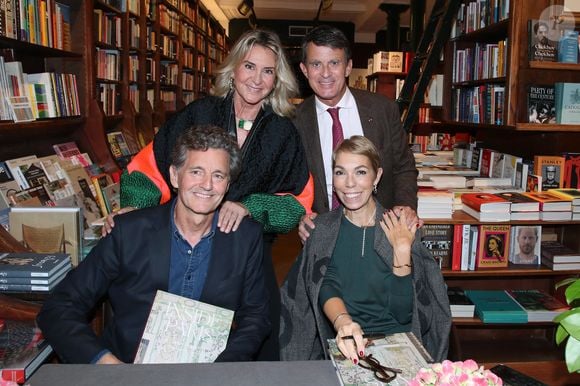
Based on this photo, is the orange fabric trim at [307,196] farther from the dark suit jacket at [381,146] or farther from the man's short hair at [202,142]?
the man's short hair at [202,142]

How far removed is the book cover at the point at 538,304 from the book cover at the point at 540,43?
140cm

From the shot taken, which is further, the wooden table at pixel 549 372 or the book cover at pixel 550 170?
the book cover at pixel 550 170

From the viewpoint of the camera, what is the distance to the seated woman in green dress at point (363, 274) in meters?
1.87

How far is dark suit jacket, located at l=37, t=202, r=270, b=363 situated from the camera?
165 cm

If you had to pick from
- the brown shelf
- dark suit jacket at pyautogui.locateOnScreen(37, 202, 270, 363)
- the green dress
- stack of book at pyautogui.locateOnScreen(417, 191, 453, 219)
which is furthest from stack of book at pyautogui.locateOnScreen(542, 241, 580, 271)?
dark suit jacket at pyautogui.locateOnScreen(37, 202, 270, 363)

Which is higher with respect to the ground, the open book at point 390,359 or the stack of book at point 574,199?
the stack of book at point 574,199

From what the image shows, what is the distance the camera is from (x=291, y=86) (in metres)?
2.25

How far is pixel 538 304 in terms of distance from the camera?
312 cm

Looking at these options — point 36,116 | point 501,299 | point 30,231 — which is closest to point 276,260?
point 501,299

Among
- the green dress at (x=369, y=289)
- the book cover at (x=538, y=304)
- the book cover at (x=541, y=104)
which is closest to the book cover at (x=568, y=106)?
the book cover at (x=541, y=104)

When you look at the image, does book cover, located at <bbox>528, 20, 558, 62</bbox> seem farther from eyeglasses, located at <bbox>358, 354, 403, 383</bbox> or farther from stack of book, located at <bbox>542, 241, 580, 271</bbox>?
eyeglasses, located at <bbox>358, 354, 403, 383</bbox>

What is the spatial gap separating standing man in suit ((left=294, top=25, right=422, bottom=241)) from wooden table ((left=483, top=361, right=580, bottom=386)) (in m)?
1.15

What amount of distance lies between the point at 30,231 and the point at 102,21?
250cm

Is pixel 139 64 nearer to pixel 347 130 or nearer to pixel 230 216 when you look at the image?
pixel 347 130
